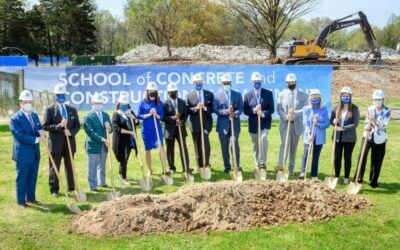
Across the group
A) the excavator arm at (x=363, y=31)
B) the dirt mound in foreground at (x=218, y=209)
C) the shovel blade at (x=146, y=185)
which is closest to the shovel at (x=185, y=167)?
the shovel blade at (x=146, y=185)

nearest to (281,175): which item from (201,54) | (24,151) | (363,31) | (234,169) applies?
(234,169)

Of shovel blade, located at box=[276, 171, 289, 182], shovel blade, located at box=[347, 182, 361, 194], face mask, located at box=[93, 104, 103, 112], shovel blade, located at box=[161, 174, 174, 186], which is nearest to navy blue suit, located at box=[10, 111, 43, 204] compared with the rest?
face mask, located at box=[93, 104, 103, 112]

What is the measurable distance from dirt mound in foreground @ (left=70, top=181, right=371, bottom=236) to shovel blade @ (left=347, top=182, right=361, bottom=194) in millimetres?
725

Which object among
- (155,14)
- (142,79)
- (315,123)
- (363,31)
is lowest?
(315,123)

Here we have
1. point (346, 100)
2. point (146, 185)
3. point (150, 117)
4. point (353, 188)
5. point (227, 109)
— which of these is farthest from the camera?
point (227, 109)

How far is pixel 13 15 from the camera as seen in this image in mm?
59656

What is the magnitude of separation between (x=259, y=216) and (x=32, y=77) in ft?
39.6

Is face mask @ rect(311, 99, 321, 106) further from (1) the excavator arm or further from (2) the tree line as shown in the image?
(2) the tree line

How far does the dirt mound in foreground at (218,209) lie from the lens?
23.2ft

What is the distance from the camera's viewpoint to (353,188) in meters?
9.02

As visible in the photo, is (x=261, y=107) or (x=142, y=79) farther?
(x=142, y=79)

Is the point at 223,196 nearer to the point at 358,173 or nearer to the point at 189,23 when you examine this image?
the point at 358,173

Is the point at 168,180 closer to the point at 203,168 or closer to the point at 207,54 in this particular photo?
the point at 203,168

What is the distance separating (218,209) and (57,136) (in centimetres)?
345
